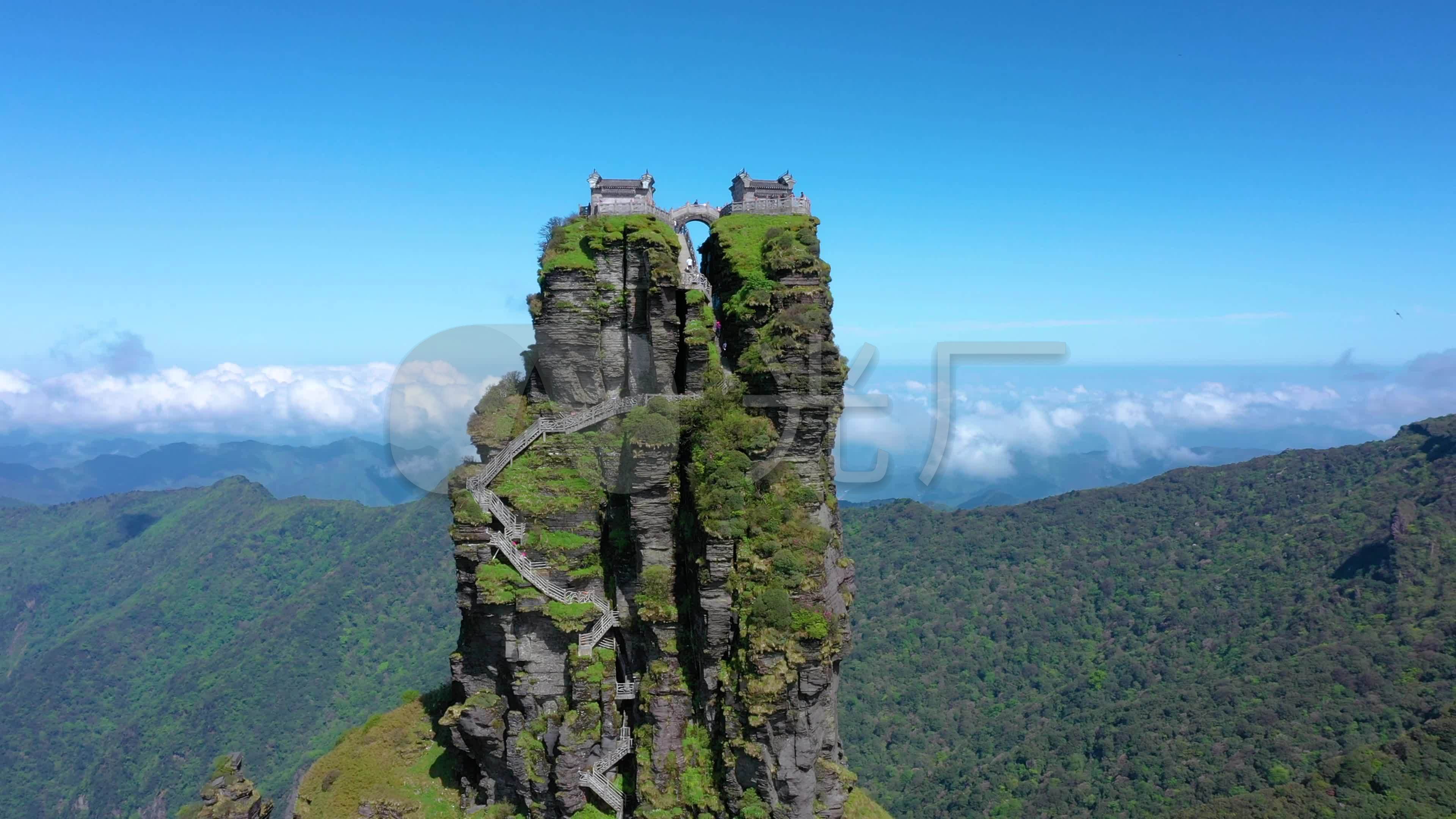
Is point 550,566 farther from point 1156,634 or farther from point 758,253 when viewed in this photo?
point 1156,634

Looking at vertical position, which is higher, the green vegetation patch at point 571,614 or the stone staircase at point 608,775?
the green vegetation patch at point 571,614

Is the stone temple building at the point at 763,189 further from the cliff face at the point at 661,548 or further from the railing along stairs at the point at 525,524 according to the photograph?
the railing along stairs at the point at 525,524

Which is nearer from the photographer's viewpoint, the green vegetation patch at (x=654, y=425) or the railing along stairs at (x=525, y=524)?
the green vegetation patch at (x=654, y=425)

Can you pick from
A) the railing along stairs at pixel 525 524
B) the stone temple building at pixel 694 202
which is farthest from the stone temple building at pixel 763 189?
the railing along stairs at pixel 525 524

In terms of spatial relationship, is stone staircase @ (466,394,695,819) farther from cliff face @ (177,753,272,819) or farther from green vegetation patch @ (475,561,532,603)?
cliff face @ (177,753,272,819)

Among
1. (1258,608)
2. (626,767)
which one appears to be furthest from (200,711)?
(1258,608)

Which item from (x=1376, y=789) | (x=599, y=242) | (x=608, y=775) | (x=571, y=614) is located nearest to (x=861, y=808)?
(x=608, y=775)
